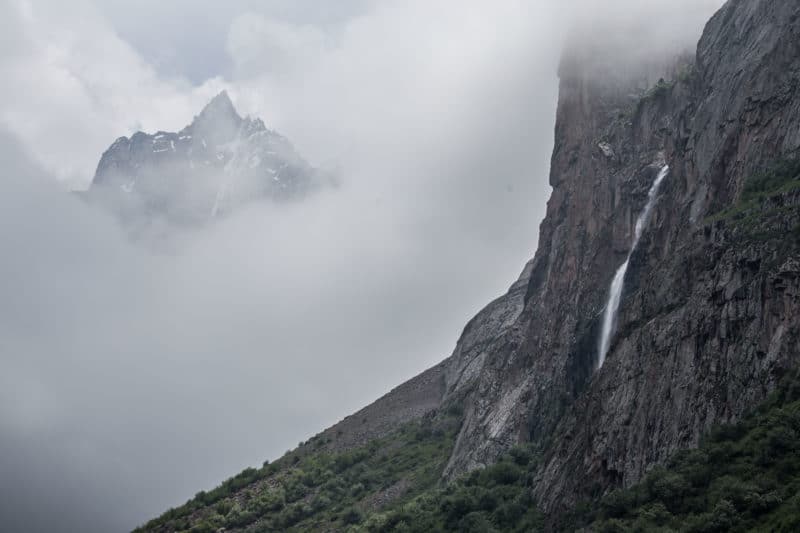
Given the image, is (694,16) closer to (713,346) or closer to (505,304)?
(505,304)

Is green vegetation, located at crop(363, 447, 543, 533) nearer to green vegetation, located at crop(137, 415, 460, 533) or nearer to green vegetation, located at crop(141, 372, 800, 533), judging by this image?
green vegetation, located at crop(141, 372, 800, 533)

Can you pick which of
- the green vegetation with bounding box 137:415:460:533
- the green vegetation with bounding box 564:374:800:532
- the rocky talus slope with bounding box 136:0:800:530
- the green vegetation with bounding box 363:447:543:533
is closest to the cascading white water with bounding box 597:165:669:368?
the rocky talus slope with bounding box 136:0:800:530

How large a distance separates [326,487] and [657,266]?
6307 centimetres

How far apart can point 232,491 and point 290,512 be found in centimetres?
2028

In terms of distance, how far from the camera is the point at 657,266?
53.7 m

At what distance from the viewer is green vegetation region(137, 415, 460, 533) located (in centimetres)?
9181

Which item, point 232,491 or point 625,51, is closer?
point 625,51

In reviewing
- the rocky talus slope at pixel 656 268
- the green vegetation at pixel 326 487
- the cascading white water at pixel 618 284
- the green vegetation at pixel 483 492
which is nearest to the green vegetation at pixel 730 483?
the green vegetation at pixel 483 492

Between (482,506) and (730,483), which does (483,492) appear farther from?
(730,483)

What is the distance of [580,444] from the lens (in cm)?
4966

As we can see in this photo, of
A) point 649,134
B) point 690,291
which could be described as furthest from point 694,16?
point 690,291

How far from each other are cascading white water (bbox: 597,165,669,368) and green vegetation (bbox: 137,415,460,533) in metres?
30.3

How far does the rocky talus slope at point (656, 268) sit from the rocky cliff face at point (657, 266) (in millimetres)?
134

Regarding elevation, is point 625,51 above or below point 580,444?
above
